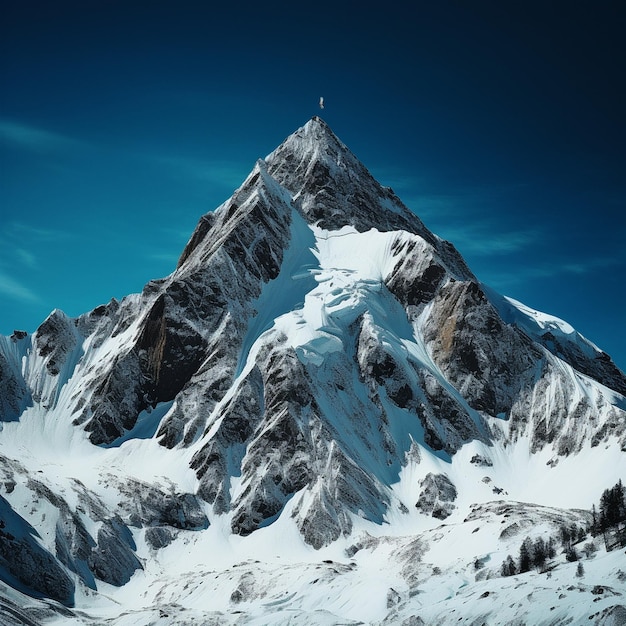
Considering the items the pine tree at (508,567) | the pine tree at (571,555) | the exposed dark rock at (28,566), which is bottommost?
the pine tree at (508,567)

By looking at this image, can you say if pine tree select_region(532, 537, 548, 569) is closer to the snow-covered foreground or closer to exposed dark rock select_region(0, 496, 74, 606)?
the snow-covered foreground

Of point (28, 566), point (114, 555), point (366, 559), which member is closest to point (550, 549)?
point (366, 559)

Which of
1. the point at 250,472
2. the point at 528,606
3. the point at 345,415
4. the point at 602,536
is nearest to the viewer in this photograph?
the point at 528,606

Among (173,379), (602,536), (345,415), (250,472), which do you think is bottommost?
(602,536)

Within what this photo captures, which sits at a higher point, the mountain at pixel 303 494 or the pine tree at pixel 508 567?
the mountain at pixel 303 494

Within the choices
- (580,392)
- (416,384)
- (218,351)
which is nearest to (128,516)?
(218,351)

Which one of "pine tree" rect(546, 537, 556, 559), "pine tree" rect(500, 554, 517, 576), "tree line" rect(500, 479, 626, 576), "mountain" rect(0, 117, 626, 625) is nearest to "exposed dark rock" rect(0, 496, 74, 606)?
"mountain" rect(0, 117, 626, 625)

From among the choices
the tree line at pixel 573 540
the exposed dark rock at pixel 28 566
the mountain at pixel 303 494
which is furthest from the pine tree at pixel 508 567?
the exposed dark rock at pixel 28 566

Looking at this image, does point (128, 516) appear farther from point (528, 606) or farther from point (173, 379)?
point (528, 606)

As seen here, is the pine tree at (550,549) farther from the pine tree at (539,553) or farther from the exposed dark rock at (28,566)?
the exposed dark rock at (28,566)

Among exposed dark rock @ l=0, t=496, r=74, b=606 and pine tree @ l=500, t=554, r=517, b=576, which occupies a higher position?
exposed dark rock @ l=0, t=496, r=74, b=606

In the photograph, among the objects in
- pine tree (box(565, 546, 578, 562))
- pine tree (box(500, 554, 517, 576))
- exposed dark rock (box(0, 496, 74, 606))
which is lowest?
pine tree (box(500, 554, 517, 576))
